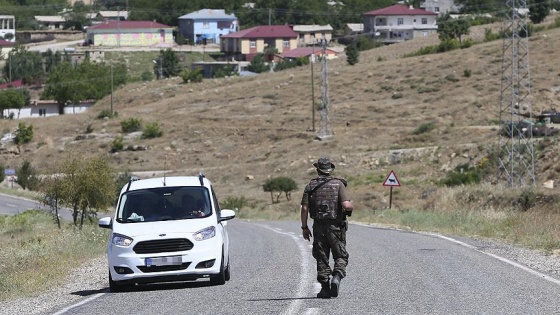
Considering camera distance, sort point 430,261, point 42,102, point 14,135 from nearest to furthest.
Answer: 1. point 430,261
2. point 14,135
3. point 42,102

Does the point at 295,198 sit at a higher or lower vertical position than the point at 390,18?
lower

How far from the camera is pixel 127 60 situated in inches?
6240

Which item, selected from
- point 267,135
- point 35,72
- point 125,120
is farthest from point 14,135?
point 35,72

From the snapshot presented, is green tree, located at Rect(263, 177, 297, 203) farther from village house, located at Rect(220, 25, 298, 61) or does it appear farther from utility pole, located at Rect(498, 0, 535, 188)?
village house, located at Rect(220, 25, 298, 61)

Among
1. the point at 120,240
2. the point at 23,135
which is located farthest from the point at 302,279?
the point at 23,135

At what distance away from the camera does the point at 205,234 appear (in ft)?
54.9

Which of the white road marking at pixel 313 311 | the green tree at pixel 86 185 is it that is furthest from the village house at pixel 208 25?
the white road marking at pixel 313 311

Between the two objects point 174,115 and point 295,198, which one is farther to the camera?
point 174,115

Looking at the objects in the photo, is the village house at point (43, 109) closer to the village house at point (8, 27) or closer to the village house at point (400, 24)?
the village house at point (400, 24)

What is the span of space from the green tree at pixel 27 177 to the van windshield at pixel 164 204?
64966mm

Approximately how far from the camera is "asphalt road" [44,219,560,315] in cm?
1334

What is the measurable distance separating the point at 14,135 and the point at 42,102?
89.5 feet

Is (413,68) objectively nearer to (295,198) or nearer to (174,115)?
(174,115)

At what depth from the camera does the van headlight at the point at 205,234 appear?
16625 mm
